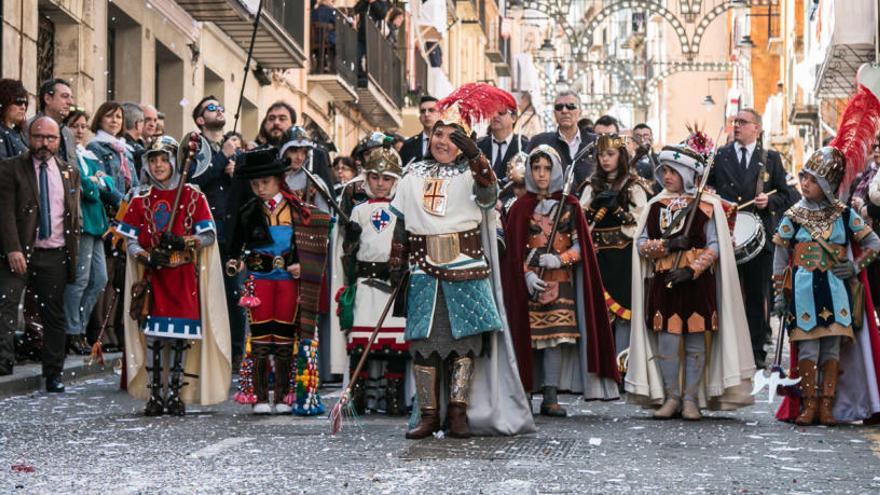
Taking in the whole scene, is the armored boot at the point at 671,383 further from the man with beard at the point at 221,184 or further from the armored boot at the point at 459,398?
the man with beard at the point at 221,184

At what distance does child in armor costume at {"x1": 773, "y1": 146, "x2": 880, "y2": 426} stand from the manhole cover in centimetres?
213

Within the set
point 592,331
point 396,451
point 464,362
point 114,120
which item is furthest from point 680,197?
point 114,120

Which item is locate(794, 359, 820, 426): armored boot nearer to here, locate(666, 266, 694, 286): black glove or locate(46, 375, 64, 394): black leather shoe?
locate(666, 266, 694, 286): black glove

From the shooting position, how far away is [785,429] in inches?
448

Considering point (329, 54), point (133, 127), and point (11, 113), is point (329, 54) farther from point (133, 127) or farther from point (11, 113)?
point (11, 113)

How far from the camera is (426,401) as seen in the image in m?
10.5

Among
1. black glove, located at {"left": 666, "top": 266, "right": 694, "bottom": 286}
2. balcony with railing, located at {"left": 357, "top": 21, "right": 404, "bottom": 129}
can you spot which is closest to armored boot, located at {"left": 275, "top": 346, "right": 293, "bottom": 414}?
black glove, located at {"left": 666, "top": 266, "right": 694, "bottom": 286}

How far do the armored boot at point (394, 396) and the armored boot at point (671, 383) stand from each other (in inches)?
60.3

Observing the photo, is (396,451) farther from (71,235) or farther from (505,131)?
(505,131)

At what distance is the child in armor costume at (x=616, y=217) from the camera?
45.6ft

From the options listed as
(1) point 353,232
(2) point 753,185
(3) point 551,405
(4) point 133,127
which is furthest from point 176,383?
(2) point 753,185

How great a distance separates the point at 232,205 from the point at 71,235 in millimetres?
1908

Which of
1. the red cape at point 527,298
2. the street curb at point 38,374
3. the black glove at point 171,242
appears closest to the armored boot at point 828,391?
the red cape at point 527,298

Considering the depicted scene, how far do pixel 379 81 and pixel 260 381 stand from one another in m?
26.9
